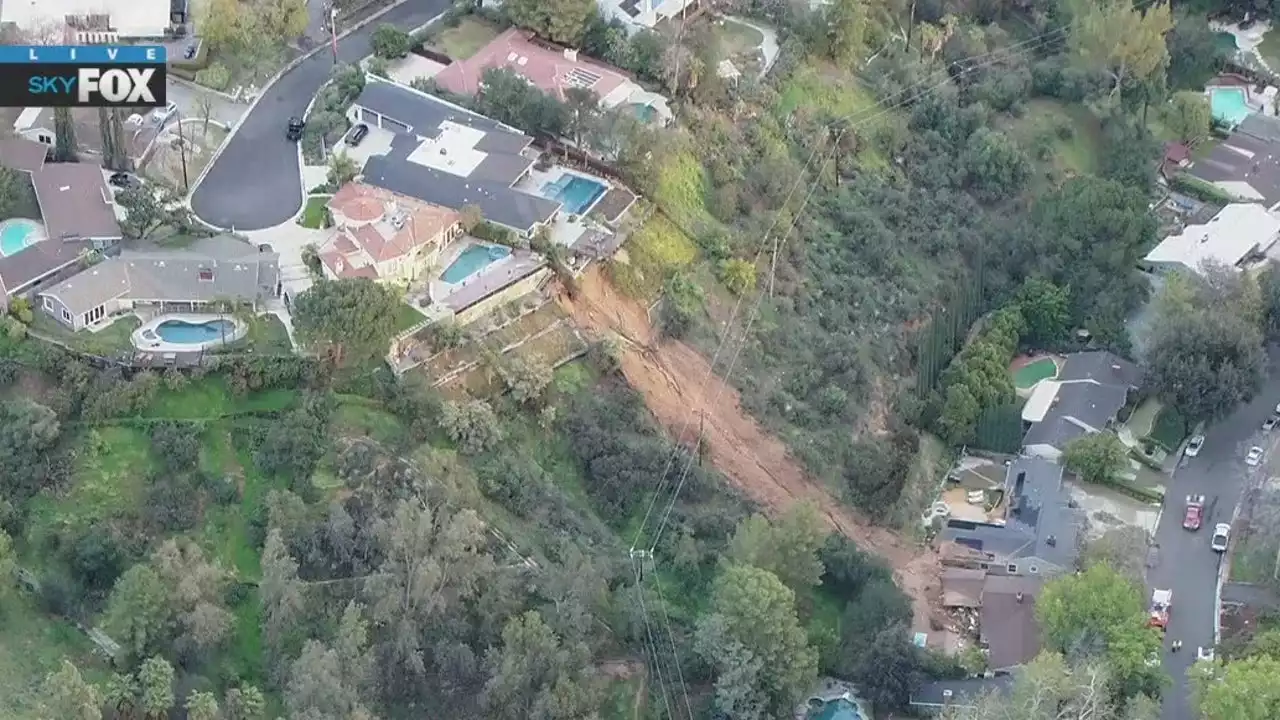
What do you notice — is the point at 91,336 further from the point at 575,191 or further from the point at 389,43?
the point at 389,43

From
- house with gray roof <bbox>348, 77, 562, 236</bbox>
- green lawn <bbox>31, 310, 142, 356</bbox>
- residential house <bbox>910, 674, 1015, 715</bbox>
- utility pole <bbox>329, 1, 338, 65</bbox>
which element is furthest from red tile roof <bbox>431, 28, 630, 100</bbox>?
residential house <bbox>910, 674, 1015, 715</bbox>

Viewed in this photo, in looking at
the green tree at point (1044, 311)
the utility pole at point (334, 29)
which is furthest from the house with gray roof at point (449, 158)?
the green tree at point (1044, 311)

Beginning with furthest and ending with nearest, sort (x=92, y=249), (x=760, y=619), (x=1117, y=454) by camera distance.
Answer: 1. (x=1117, y=454)
2. (x=92, y=249)
3. (x=760, y=619)

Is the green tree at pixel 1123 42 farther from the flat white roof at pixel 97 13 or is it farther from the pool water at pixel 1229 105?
the flat white roof at pixel 97 13

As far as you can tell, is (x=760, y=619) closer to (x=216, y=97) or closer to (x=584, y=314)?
(x=584, y=314)

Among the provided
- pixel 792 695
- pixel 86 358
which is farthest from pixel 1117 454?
pixel 86 358

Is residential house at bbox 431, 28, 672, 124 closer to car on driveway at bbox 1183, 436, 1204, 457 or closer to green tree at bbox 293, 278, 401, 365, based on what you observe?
green tree at bbox 293, 278, 401, 365
